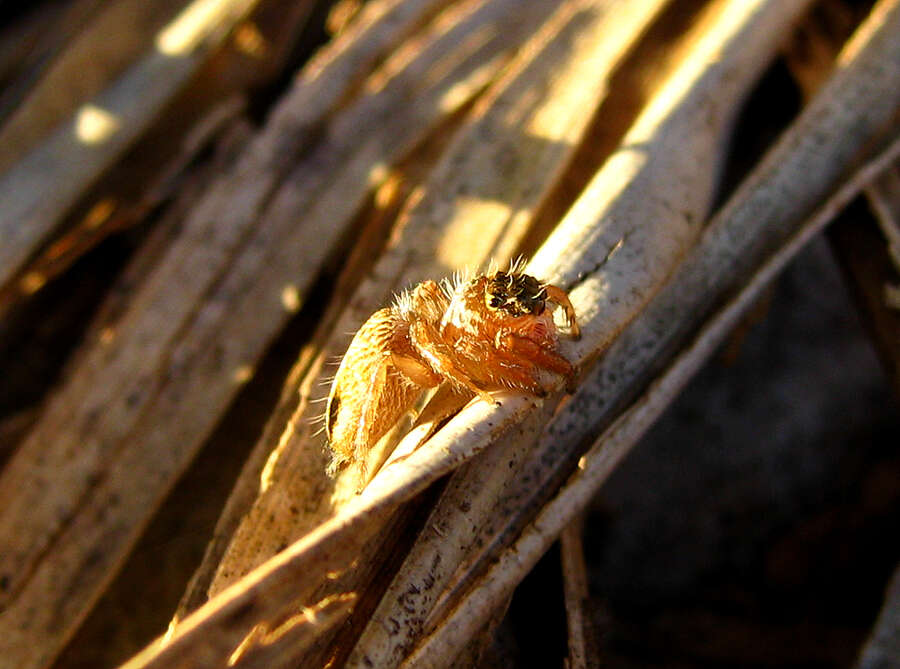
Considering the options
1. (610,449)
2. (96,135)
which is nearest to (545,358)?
(610,449)

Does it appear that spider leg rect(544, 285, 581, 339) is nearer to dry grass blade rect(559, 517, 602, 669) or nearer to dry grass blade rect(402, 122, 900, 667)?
dry grass blade rect(402, 122, 900, 667)


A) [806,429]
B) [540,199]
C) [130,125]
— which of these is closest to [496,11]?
[540,199]


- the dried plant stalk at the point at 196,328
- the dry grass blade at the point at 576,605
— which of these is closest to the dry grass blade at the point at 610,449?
the dry grass blade at the point at 576,605

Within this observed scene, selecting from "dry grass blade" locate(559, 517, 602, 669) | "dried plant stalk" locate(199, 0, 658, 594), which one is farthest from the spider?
"dry grass blade" locate(559, 517, 602, 669)

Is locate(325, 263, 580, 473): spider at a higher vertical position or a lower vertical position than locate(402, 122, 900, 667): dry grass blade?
higher

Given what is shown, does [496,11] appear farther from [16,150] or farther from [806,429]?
[806,429]

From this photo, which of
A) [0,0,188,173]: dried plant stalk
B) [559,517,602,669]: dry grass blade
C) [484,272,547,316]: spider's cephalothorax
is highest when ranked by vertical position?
[0,0,188,173]: dried plant stalk

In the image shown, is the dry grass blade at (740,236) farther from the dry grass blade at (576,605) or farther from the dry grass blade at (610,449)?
the dry grass blade at (576,605)
